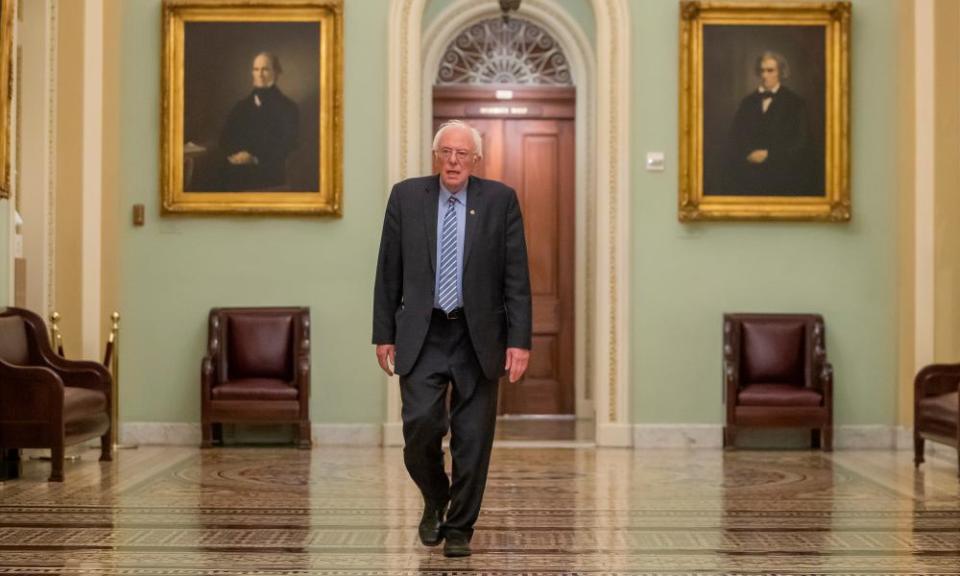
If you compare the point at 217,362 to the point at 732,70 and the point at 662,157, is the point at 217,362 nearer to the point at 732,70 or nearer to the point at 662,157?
the point at 662,157

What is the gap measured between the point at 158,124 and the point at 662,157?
3613mm

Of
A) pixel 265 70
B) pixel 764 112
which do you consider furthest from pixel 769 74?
pixel 265 70

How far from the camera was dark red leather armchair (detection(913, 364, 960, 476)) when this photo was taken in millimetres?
8398

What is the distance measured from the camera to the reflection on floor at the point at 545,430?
10664mm

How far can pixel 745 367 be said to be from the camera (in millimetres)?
10047

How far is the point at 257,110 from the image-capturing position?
33.1 feet

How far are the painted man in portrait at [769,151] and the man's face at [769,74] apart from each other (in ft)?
0.41

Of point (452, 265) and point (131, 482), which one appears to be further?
point (131, 482)

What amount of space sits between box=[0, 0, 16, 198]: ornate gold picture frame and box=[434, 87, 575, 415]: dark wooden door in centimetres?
498

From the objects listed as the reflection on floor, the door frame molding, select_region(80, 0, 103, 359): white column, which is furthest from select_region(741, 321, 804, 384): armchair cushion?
select_region(80, 0, 103, 359): white column

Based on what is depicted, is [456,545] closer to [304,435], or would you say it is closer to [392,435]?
[304,435]

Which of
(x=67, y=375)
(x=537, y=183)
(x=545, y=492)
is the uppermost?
(x=537, y=183)

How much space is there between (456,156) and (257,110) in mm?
5139

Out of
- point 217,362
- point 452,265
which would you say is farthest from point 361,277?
point 452,265
